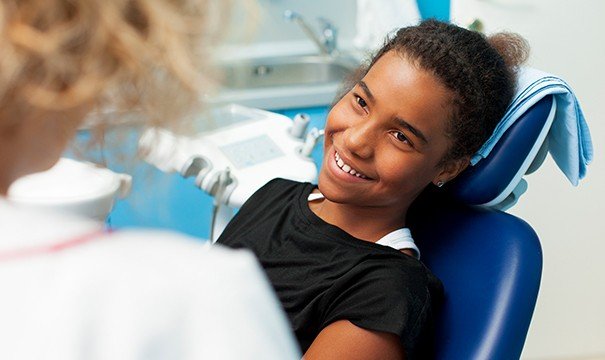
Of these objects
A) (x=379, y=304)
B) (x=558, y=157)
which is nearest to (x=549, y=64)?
(x=558, y=157)

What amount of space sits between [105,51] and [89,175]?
43.1 inches

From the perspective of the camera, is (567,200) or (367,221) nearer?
(367,221)

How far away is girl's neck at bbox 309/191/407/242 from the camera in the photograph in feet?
4.89

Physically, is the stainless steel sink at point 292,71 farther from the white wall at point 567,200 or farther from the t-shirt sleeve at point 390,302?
the t-shirt sleeve at point 390,302

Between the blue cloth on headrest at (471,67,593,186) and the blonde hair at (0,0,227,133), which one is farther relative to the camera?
the blue cloth on headrest at (471,67,593,186)

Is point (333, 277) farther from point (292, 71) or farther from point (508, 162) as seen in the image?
point (292, 71)

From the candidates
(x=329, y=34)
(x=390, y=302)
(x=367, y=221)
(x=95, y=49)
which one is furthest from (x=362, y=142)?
(x=329, y=34)

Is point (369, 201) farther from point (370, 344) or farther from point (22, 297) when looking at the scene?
point (22, 297)

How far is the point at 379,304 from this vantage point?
1.31 m

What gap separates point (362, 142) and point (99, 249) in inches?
35.4

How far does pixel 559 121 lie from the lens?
1.47 metres

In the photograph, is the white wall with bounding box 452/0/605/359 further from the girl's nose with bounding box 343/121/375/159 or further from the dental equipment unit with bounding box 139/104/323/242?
the girl's nose with bounding box 343/121/375/159

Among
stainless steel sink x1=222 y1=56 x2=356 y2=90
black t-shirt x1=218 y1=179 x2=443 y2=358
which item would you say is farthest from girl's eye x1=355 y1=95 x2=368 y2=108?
stainless steel sink x1=222 y1=56 x2=356 y2=90

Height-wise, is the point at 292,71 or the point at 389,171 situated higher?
the point at 389,171
